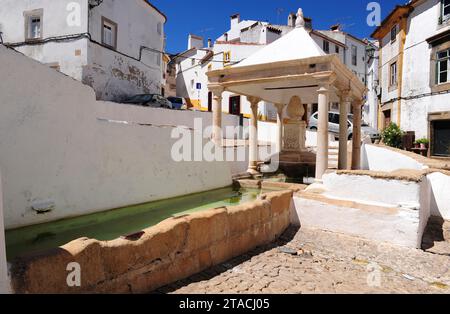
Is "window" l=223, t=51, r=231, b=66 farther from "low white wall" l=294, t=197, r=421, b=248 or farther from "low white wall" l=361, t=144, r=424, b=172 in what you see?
"low white wall" l=294, t=197, r=421, b=248

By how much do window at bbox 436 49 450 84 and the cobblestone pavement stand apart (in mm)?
14364

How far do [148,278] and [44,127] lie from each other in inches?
130

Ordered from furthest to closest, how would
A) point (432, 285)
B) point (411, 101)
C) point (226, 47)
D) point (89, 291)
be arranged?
point (226, 47), point (411, 101), point (432, 285), point (89, 291)

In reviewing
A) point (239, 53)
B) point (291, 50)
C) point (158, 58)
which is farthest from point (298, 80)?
point (239, 53)

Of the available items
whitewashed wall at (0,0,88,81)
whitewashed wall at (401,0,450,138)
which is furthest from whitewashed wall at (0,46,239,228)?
whitewashed wall at (401,0,450,138)

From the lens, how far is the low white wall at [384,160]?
8781mm

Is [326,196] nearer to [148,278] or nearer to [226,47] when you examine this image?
[148,278]

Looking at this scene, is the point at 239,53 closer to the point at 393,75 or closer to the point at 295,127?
the point at 393,75

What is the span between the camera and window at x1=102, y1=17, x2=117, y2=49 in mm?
15752

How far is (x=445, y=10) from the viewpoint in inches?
584

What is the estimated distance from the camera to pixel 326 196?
17.7 ft

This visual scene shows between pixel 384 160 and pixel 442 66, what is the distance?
9.12 m
